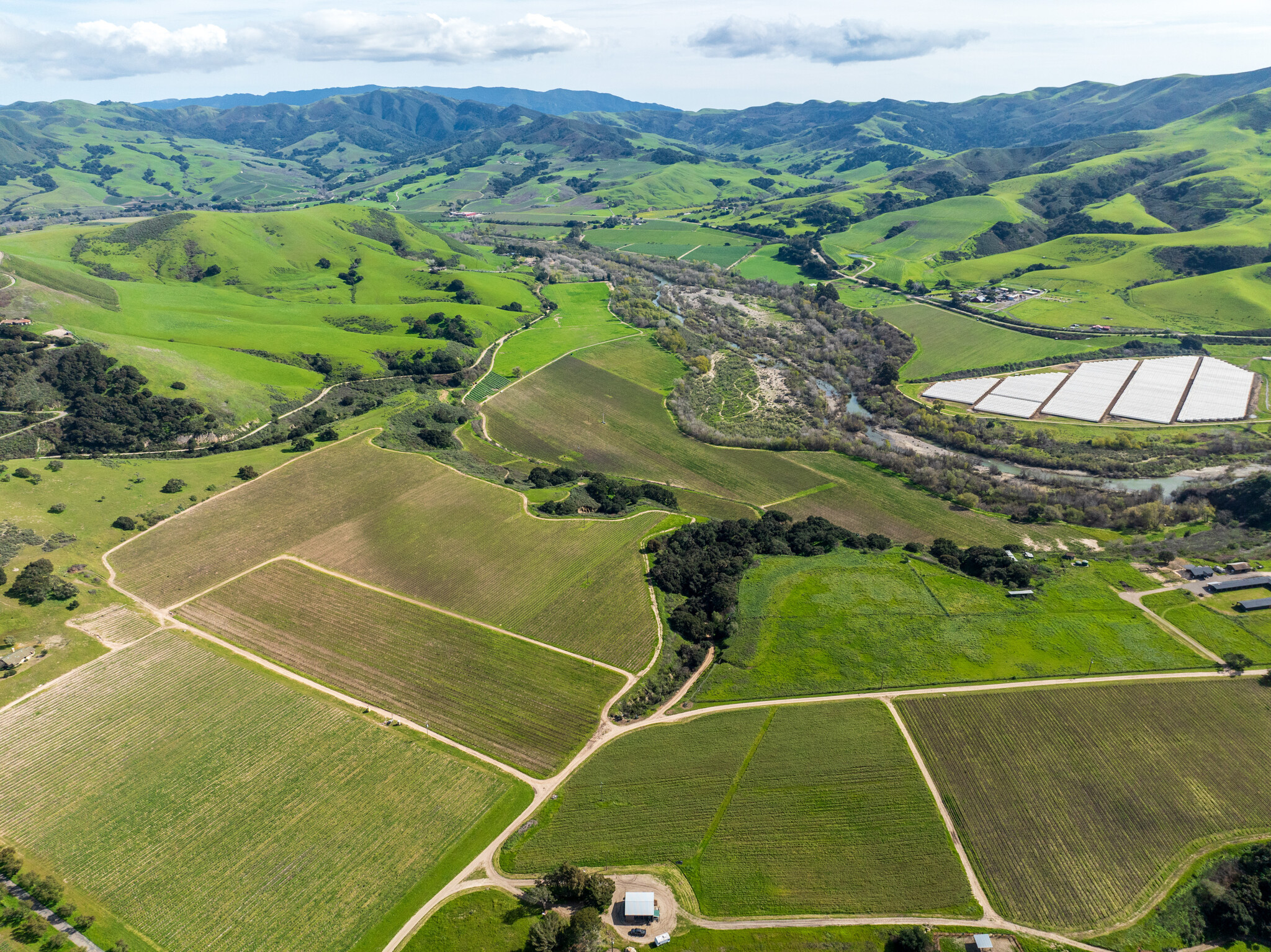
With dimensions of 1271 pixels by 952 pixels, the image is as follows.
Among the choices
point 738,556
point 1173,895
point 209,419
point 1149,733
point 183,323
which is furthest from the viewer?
Answer: point 183,323

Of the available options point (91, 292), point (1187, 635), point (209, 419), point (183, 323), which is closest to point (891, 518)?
point (1187, 635)

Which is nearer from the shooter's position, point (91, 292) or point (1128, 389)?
point (1128, 389)

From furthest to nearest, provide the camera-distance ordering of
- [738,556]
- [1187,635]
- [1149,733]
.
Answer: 1. [738,556]
2. [1187,635]
3. [1149,733]

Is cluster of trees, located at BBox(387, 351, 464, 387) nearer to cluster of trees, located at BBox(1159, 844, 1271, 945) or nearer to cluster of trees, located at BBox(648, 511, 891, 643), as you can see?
cluster of trees, located at BBox(648, 511, 891, 643)

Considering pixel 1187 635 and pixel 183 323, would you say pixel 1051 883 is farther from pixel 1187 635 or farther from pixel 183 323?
pixel 183 323

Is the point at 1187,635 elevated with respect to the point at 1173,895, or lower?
elevated

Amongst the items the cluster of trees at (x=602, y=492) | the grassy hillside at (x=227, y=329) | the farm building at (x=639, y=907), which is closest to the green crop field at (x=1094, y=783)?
the farm building at (x=639, y=907)

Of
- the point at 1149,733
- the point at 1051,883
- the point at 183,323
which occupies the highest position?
the point at 183,323
